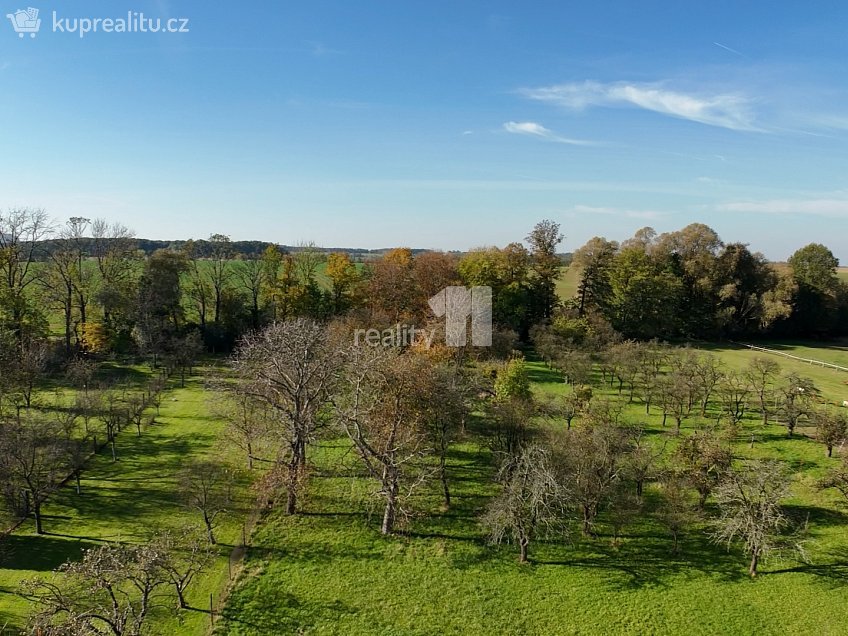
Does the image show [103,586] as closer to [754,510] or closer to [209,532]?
[209,532]

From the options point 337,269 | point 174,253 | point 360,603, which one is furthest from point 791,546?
point 174,253

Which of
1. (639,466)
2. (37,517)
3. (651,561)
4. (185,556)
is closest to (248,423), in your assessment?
(185,556)

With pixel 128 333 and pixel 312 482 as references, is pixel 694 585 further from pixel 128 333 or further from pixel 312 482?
pixel 128 333

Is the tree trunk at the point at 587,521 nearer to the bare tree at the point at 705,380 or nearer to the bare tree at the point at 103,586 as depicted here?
the bare tree at the point at 705,380

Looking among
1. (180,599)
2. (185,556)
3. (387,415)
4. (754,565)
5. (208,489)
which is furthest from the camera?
(387,415)

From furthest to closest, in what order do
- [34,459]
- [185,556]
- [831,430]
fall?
[831,430]
[34,459]
[185,556]
